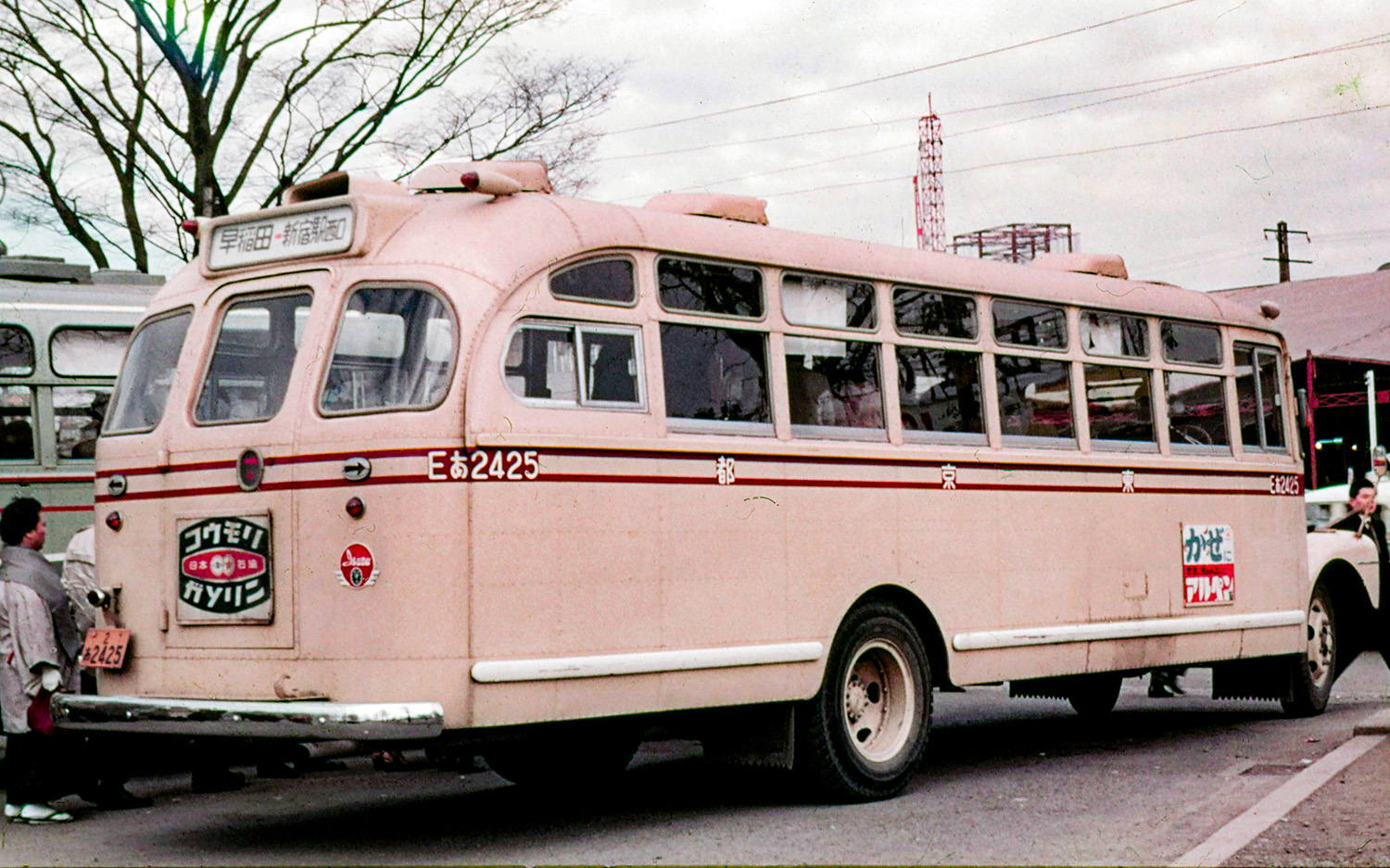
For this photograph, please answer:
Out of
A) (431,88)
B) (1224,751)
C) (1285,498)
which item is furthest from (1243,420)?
(431,88)

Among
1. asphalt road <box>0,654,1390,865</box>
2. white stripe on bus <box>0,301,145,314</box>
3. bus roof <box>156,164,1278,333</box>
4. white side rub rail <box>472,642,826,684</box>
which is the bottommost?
asphalt road <box>0,654,1390,865</box>

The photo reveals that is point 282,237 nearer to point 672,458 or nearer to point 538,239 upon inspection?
point 538,239

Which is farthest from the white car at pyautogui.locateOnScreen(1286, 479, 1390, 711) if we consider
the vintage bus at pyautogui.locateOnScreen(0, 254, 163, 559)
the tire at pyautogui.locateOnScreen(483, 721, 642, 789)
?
the vintage bus at pyautogui.locateOnScreen(0, 254, 163, 559)

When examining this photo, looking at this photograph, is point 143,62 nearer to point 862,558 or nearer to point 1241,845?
point 862,558

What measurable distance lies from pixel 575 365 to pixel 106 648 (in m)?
2.63

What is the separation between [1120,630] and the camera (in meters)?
11.3

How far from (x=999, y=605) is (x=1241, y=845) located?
282 cm

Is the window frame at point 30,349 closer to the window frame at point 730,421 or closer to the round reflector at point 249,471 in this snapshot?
the round reflector at point 249,471

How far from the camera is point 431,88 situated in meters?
27.0

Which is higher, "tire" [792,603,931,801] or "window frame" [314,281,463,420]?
"window frame" [314,281,463,420]

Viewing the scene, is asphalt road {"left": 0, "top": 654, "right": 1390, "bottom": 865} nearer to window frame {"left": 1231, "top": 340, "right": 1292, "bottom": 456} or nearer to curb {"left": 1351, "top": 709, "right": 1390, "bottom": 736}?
curb {"left": 1351, "top": 709, "right": 1390, "bottom": 736}

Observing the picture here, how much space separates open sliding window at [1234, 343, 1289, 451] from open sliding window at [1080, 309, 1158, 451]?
1323 mm

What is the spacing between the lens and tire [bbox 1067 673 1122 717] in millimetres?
13102

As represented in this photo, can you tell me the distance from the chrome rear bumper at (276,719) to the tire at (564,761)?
239 cm
